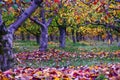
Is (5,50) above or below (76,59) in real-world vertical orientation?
above

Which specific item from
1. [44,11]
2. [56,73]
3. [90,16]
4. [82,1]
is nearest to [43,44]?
[44,11]

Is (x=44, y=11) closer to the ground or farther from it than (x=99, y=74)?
farther from it

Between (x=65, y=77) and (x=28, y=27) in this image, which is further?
(x=28, y=27)

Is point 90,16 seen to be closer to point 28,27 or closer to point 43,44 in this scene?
point 43,44

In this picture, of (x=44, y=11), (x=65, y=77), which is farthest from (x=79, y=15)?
(x=65, y=77)

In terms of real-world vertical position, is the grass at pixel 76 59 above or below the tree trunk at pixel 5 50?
below

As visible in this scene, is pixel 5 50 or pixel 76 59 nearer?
pixel 5 50

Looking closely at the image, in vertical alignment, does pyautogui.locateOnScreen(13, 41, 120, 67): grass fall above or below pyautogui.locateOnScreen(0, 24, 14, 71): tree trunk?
below

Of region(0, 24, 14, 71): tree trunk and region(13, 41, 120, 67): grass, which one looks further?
region(13, 41, 120, 67): grass

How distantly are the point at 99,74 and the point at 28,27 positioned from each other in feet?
113

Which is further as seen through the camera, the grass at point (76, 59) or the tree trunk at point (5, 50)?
the grass at point (76, 59)

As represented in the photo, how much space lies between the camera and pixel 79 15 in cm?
2312

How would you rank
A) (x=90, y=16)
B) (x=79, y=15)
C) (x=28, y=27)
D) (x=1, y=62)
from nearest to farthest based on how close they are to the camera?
(x=1, y=62) → (x=79, y=15) → (x=90, y=16) → (x=28, y=27)

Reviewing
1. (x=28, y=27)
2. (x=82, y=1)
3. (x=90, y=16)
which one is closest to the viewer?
(x=82, y=1)
